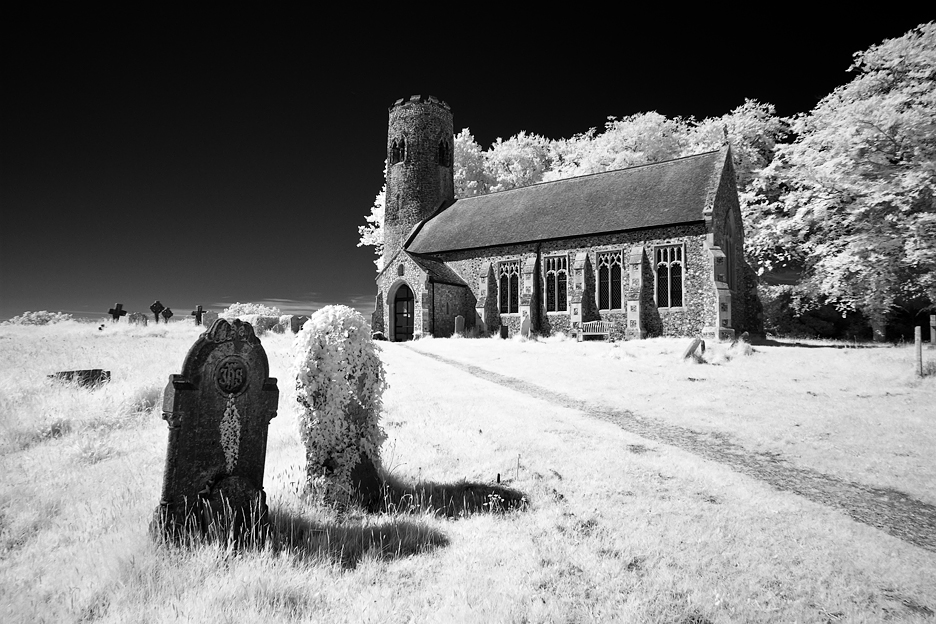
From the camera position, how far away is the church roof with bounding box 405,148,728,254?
26531 millimetres

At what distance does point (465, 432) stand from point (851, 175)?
20.7 meters

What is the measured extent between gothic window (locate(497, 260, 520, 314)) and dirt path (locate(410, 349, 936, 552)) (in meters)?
21.5

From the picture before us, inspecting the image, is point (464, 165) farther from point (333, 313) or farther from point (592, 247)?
point (333, 313)

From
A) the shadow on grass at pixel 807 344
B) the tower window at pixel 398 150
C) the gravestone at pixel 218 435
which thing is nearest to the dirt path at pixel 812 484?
the gravestone at pixel 218 435

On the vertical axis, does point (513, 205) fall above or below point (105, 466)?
above

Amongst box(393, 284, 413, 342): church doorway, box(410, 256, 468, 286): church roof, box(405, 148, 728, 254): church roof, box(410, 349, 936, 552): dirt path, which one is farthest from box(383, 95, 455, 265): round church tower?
box(410, 349, 936, 552): dirt path

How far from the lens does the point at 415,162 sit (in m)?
39.3

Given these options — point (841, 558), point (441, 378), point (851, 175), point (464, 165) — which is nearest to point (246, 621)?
point (841, 558)

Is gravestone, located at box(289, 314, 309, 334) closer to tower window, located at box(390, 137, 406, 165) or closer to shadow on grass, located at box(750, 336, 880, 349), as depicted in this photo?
tower window, located at box(390, 137, 406, 165)

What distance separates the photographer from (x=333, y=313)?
5.67 m

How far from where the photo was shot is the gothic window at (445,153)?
4006cm

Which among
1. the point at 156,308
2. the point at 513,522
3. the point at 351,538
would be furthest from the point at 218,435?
the point at 156,308

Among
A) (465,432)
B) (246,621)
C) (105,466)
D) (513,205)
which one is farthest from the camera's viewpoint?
(513,205)

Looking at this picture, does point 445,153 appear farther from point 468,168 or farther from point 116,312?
point 116,312
